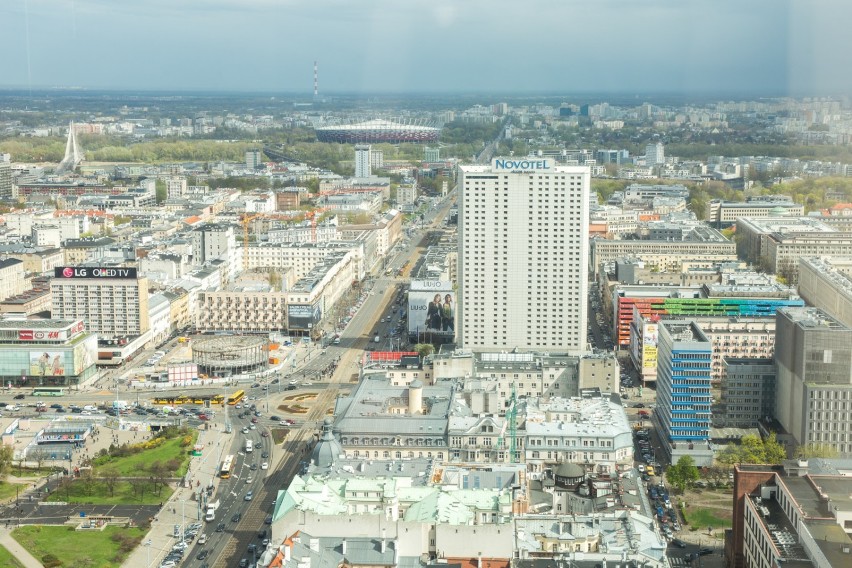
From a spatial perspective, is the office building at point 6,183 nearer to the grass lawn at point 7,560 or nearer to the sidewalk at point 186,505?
the sidewalk at point 186,505

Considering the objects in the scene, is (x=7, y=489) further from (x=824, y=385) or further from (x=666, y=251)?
(x=666, y=251)

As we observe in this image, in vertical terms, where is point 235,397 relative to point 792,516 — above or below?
below

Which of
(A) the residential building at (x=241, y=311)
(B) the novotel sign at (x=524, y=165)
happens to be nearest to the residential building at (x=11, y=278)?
(A) the residential building at (x=241, y=311)

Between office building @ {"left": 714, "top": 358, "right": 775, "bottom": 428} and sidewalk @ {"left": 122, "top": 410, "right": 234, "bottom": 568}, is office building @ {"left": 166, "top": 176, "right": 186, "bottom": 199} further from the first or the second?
office building @ {"left": 714, "top": 358, "right": 775, "bottom": 428}

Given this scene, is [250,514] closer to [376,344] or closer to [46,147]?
[376,344]

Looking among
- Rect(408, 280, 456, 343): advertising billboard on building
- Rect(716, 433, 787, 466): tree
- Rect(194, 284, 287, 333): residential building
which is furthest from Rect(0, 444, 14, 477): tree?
Result: Rect(716, 433, 787, 466): tree

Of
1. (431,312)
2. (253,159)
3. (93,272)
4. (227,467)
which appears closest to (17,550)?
(227,467)

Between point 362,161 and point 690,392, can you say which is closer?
point 690,392
